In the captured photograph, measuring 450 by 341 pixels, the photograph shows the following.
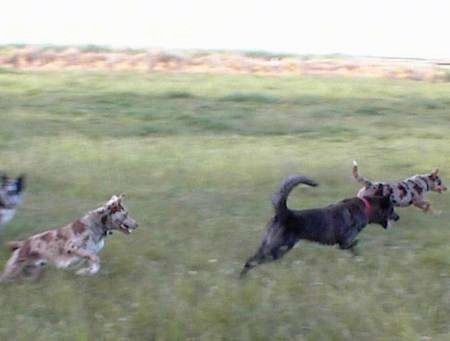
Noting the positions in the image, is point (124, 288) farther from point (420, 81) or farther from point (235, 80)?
point (420, 81)

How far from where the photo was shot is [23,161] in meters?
17.5

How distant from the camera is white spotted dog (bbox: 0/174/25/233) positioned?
466 inches

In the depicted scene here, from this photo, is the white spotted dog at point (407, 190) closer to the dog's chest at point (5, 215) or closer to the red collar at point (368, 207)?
the red collar at point (368, 207)

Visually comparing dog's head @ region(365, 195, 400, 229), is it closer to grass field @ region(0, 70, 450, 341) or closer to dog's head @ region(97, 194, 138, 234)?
grass field @ region(0, 70, 450, 341)

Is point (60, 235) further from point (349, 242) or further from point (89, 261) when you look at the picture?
point (349, 242)

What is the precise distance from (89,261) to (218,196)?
14.9 feet

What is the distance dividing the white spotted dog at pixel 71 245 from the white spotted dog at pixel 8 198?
1.18 meters

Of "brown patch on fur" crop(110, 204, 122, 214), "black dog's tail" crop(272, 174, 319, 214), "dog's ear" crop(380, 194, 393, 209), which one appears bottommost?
"dog's ear" crop(380, 194, 393, 209)

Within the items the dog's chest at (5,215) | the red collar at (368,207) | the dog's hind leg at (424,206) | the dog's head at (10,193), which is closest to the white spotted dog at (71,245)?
the dog's chest at (5,215)

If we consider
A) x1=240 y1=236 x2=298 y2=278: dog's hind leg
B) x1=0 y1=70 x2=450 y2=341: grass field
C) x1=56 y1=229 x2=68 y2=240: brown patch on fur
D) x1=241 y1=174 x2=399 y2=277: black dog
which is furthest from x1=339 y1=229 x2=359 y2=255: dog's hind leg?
x1=56 y1=229 x2=68 y2=240: brown patch on fur

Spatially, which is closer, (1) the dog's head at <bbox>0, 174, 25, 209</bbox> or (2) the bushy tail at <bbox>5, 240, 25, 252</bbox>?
(2) the bushy tail at <bbox>5, 240, 25, 252</bbox>

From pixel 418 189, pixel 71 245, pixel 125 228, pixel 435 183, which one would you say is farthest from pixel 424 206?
pixel 71 245

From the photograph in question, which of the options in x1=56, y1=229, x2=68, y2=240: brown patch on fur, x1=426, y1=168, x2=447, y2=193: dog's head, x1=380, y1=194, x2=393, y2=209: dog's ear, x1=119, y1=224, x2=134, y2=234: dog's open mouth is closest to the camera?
x1=56, y1=229, x2=68, y2=240: brown patch on fur

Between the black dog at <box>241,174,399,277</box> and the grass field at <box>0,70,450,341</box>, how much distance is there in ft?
0.61
